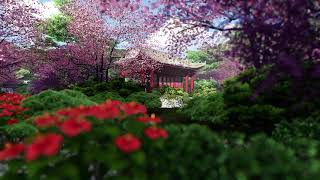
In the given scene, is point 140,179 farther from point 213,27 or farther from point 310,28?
point 213,27

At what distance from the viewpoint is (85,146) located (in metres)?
4.36

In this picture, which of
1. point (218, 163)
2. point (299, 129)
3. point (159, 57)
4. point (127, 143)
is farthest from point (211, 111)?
point (159, 57)

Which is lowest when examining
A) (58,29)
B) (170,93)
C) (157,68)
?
(170,93)

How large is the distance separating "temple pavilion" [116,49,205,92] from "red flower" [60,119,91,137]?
52.9ft

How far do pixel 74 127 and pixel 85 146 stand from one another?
333 millimetres

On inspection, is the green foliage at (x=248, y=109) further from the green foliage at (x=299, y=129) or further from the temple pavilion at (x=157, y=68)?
the temple pavilion at (x=157, y=68)

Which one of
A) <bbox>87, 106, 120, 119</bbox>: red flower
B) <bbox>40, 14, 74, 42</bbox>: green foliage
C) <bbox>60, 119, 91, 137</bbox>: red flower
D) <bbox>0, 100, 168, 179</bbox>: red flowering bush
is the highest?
<bbox>40, 14, 74, 42</bbox>: green foliage

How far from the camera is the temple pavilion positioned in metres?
28.5

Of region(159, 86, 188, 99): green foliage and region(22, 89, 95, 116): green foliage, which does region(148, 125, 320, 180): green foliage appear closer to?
region(22, 89, 95, 116): green foliage

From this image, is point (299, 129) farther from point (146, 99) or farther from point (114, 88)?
point (114, 88)

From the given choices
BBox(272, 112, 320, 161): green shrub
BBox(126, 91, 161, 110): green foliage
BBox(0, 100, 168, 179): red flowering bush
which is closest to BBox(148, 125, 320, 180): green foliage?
BBox(0, 100, 168, 179): red flowering bush

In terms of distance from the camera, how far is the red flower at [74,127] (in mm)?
4047

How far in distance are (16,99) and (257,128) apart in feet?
21.1

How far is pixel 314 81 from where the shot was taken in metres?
6.41
